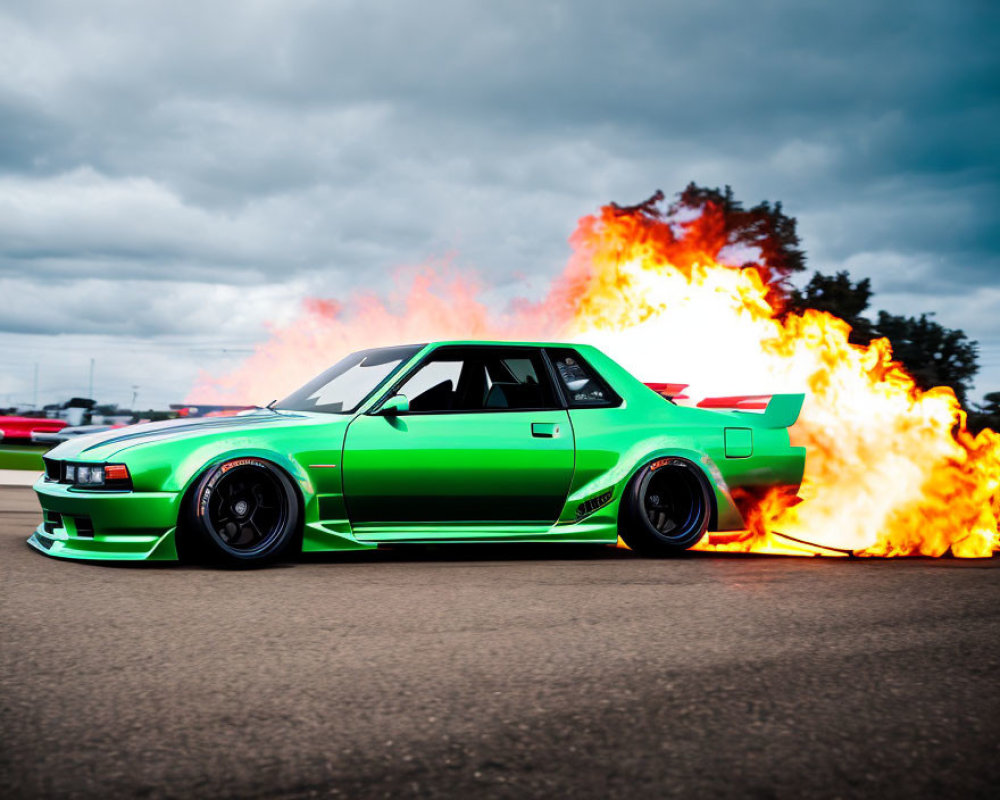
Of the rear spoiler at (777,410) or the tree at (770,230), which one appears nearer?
the rear spoiler at (777,410)

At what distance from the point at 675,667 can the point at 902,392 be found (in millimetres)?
5151

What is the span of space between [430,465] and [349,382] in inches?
36.8

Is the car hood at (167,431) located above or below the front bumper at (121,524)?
above

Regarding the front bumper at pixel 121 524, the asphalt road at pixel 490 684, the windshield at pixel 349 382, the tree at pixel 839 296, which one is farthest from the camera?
the tree at pixel 839 296

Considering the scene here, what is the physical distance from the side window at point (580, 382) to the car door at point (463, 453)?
0.12 meters

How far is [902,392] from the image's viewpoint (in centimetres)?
855

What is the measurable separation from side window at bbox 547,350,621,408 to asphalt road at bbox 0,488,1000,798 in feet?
4.64

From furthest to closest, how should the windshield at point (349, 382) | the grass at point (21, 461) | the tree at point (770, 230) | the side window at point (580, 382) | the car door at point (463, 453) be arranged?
the grass at point (21, 461) < the tree at point (770, 230) < the side window at point (580, 382) < the windshield at point (349, 382) < the car door at point (463, 453)

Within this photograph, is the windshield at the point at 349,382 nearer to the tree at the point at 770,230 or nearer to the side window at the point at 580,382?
the side window at the point at 580,382

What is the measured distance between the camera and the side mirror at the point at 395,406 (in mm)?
6770

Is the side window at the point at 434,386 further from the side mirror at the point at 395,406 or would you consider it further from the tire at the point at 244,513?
the tire at the point at 244,513

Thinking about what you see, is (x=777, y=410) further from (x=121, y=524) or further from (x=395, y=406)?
(x=121, y=524)

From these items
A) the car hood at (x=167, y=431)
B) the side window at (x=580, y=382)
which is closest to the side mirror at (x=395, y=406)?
the car hood at (x=167, y=431)

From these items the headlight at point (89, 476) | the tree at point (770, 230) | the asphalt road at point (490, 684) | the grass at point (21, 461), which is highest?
the tree at point (770, 230)
